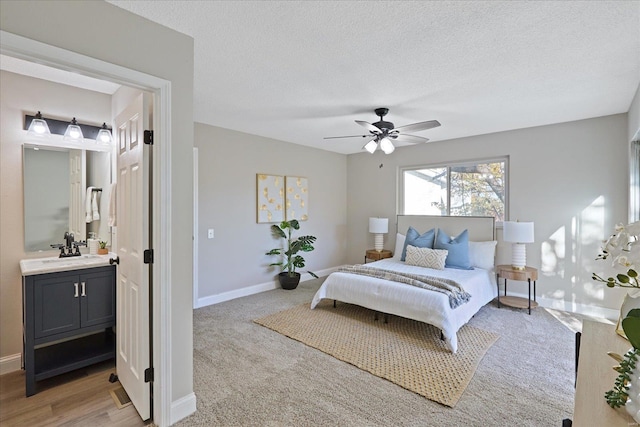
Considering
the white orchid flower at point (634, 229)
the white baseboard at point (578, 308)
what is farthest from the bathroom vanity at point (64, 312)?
the white baseboard at point (578, 308)

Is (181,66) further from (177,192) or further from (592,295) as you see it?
(592,295)

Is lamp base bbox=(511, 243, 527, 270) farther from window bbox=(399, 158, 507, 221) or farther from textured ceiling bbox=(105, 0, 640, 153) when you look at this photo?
textured ceiling bbox=(105, 0, 640, 153)

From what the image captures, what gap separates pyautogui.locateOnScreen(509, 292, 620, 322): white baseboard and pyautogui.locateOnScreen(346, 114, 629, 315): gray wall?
0.4 inches

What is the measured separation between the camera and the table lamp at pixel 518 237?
3.96 metres

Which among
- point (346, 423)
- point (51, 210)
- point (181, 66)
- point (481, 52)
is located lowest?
point (346, 423)

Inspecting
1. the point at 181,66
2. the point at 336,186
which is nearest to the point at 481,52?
the point at 181,66

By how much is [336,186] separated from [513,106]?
140 inches

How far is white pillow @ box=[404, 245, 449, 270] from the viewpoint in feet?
13.9

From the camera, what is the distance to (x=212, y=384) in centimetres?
241

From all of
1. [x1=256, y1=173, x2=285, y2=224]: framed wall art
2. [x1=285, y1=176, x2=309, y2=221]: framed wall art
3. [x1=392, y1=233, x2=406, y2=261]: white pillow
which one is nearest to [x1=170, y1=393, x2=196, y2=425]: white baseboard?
[x1=256, y1=173, x2=285, y2=224]: framed wall art

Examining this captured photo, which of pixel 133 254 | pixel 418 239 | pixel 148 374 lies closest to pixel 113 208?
pixel 133 254

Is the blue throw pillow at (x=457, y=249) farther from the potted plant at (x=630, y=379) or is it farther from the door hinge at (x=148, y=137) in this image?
the door hinge at (x=148, y=137)

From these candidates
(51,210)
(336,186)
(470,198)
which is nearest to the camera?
(51,210)

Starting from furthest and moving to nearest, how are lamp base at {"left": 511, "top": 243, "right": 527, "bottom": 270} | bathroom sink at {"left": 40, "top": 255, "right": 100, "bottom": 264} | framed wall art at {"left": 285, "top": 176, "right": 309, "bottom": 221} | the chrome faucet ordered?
1. framed wall art at {"left": 285, "top": 176, "right": 309, "bottom": 221}
2. lamp base at {"left": 511, "top": 243, "right": 527, "bottom": 270}
3. the chrome faucet
4. bathroom sink at {"left": 40, "top": 255, "right": 100, "bottom": 264}
